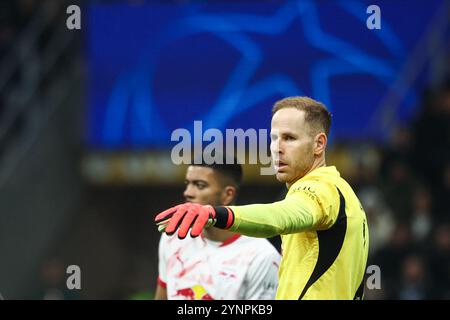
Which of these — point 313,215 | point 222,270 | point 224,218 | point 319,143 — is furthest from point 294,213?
point 222,270

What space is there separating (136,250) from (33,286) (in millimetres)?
1888

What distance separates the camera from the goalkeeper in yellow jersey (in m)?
5.08

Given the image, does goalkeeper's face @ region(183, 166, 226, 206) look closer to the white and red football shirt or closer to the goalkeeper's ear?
the white and red football shirt

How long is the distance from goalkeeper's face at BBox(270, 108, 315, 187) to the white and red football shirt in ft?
5.99

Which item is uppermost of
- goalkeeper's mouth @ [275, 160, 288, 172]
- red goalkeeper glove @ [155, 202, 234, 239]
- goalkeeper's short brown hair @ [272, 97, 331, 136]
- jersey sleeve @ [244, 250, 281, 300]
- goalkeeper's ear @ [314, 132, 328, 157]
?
goalkeeper's short brown hair @ [272, 97, 331, 136]

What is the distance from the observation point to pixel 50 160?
15797mm

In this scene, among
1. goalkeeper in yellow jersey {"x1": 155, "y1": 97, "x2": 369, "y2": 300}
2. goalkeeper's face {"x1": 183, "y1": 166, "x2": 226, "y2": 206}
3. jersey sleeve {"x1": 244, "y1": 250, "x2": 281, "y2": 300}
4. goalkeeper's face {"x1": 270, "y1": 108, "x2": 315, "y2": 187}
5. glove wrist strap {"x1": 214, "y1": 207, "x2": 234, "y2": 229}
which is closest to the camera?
glove wrist strap {"x1": 214, "y1": 207, "x2": 234, "y2": 229}

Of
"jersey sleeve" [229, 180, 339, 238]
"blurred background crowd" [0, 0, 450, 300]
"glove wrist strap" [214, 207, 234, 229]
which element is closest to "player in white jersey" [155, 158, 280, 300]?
"jersey sleeve" [229, 180, 339, 238]

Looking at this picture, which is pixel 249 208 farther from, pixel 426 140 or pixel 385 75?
pixel 385 75

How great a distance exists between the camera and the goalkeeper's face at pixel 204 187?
734cm

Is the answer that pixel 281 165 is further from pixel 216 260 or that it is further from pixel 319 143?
pixel 216 260

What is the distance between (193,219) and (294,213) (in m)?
0.55

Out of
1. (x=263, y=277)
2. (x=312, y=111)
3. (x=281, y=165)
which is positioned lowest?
(x=263, y=277)

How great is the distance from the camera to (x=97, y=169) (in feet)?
50.5
